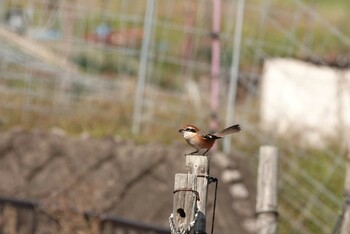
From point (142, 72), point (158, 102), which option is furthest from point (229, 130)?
point (158, 102)

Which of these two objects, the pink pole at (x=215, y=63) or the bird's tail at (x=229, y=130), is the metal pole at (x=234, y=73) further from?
the bird's tail at (x=229, y=130)

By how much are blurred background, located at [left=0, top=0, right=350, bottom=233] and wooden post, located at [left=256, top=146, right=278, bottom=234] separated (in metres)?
3.31

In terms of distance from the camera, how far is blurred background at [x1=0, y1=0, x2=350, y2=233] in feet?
45.5

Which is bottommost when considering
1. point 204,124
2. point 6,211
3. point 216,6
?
point 6,211

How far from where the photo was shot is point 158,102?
50.4 feet

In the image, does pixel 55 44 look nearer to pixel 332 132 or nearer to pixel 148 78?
pixel 148 78

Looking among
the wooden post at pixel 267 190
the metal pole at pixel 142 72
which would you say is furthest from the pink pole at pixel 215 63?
the wooden post at pixel 267 190

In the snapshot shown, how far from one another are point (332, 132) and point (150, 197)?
10.3 ft

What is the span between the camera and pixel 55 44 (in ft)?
55.6

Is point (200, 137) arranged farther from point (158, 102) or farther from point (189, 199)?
point (158, 102)

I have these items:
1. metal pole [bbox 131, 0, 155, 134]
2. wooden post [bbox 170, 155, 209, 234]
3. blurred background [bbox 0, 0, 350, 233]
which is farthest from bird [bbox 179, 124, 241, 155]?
metal pole [bbox 131, 0, 155, 134]

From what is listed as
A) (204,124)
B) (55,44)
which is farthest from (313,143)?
(55,44)

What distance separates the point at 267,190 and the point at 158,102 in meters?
6.03

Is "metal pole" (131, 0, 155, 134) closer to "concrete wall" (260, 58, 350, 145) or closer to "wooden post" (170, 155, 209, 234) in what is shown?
"concrete wall" (260, 58, 350, 145)
